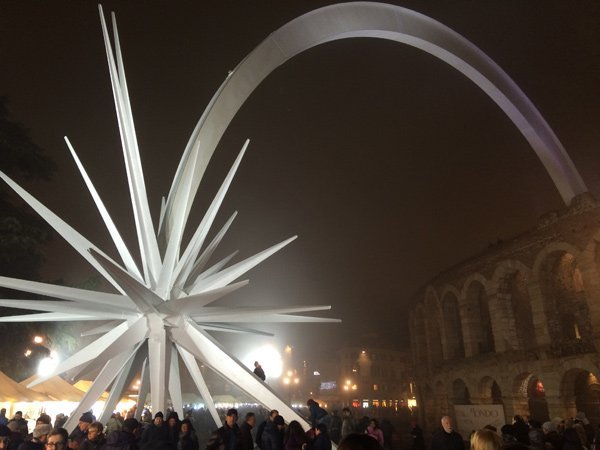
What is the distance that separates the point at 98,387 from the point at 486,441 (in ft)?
26.8

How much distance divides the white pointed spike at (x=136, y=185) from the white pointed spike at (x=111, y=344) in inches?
38.7

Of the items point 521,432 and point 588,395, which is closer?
point 521,432

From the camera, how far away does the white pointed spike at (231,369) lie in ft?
30.4

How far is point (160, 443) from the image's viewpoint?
669 centimetres

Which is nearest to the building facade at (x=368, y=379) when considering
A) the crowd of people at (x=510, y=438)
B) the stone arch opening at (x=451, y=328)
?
the stone arch opening at (x=451, y=328)

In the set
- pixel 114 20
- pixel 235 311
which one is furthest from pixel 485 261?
pixel 114 20

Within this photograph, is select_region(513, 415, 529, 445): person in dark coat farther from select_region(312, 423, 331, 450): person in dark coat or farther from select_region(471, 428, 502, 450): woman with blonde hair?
select_region(471, 428, 502, 450): woman with blonde hair

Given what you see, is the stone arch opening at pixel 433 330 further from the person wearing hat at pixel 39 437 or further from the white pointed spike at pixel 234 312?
the person wearing hat at pixel 39 437

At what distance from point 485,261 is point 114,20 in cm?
2308

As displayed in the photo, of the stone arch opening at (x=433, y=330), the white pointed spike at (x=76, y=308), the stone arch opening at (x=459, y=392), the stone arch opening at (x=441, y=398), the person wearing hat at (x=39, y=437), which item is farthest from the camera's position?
the stone arch opening at (x=433, y=330)

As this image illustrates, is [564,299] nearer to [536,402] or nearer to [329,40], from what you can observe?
[536,402]

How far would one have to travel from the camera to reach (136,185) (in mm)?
9977

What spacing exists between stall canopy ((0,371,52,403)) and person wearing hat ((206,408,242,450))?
10.3 m

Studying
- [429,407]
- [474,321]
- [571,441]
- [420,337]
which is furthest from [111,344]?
[420,337]
